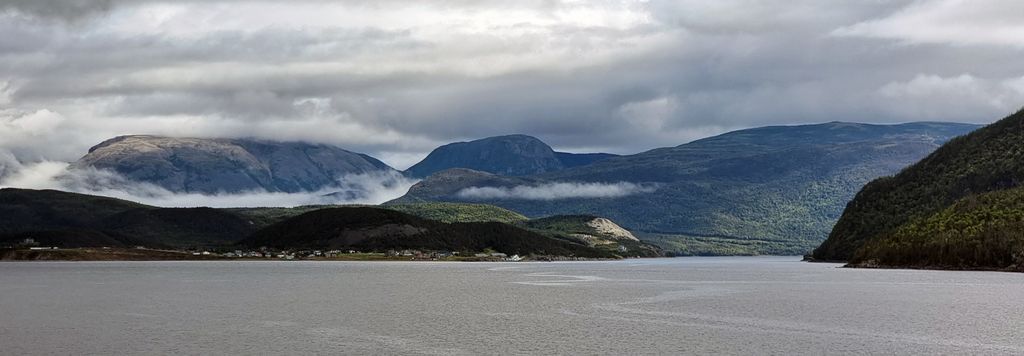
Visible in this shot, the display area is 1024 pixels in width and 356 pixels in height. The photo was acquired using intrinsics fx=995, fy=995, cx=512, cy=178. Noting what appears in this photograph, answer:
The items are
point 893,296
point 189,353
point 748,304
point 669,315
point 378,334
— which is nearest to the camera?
point 189,353

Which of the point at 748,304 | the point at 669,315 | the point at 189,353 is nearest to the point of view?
the point at 189,353

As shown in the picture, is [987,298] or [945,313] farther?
[987,298]

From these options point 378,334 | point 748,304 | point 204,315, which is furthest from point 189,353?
point 748,304

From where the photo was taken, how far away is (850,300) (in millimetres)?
155125

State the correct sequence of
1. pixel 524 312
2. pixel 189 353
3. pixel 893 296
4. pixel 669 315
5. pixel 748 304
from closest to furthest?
1. pixel 189 353
2. pixel 669 315
3. pixel 524 312
4. pixel 748 304
5. pixel 893 296

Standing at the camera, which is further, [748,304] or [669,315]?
[748,304]

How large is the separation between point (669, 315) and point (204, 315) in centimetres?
Answer: 6144

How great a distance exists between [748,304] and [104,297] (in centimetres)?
10739

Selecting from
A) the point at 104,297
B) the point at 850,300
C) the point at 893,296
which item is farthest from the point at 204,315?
the point at 893,296

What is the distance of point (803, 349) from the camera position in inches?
3627

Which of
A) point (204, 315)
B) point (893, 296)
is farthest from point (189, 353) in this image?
point (893, 296)

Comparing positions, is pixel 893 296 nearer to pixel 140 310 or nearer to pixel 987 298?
pixel 987 298

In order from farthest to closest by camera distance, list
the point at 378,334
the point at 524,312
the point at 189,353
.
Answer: the point at 524,312 → the point at 378,334 → the point at 189,353

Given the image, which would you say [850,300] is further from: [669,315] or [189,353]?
[189,353]
